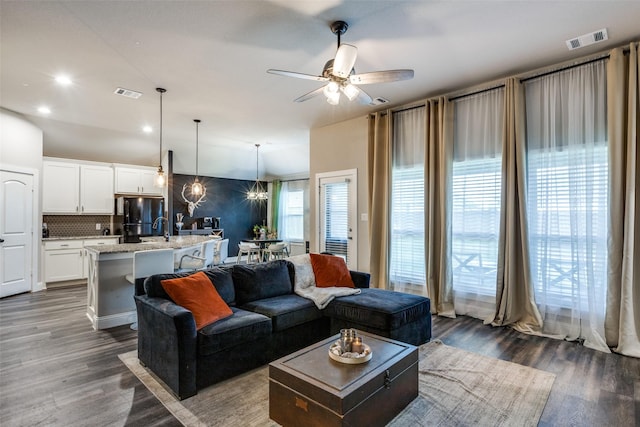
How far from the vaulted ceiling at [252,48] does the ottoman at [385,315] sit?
2.48 meters

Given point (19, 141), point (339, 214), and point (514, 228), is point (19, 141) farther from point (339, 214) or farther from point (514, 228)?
point (514, 228)

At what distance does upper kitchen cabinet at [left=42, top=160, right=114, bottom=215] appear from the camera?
6445 millimetres

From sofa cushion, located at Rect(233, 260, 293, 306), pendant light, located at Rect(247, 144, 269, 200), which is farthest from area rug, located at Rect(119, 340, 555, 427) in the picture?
pendant light, located at Rect(247, 144, 269, 200)

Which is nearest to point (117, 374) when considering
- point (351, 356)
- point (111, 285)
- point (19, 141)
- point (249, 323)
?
point (249, 323)

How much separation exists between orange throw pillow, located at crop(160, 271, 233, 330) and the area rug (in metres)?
0.51

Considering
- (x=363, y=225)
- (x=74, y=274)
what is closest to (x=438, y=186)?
(x=363, y=225)

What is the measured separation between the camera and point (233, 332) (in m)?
2.63

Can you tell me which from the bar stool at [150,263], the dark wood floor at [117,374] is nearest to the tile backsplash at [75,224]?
the dark wood floor at [117,374]

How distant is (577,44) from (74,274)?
830cm

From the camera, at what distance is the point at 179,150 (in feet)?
25.6

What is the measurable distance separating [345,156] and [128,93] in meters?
3.24

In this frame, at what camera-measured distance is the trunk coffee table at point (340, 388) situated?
5.79 ft

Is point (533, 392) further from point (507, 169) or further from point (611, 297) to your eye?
point (507, 169)

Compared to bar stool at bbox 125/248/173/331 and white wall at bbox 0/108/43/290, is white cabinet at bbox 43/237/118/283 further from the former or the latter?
bar stool at bbox 125/248/173/331
